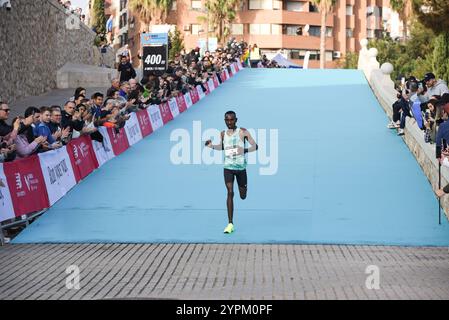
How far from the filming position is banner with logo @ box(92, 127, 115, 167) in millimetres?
A: 21500

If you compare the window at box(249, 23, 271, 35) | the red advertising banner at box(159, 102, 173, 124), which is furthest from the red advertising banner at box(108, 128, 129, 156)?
the window at box(249, 23, 271, 35)

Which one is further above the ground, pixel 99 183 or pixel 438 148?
pixel 438 148

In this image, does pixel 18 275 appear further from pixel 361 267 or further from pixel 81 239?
pixel 361 267

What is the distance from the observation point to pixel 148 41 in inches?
1436

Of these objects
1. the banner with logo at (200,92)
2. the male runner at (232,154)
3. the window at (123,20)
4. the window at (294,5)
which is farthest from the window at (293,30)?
the male runner at (232,154)

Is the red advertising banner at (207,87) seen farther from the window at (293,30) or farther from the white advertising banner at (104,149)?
the window at (293,30)

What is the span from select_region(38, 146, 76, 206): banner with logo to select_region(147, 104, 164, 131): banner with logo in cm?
1022

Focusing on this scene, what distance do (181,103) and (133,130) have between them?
9.00m

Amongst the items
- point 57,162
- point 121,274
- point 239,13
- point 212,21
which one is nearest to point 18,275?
point 121,274

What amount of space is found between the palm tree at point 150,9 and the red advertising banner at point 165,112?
2700 inches

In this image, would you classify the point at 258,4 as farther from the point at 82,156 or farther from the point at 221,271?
the point at 221,271

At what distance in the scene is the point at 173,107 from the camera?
109ft

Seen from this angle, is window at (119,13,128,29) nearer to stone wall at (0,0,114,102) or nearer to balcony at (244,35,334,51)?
balcony at (244,35,334,51)

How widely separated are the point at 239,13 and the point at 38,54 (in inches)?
2998
